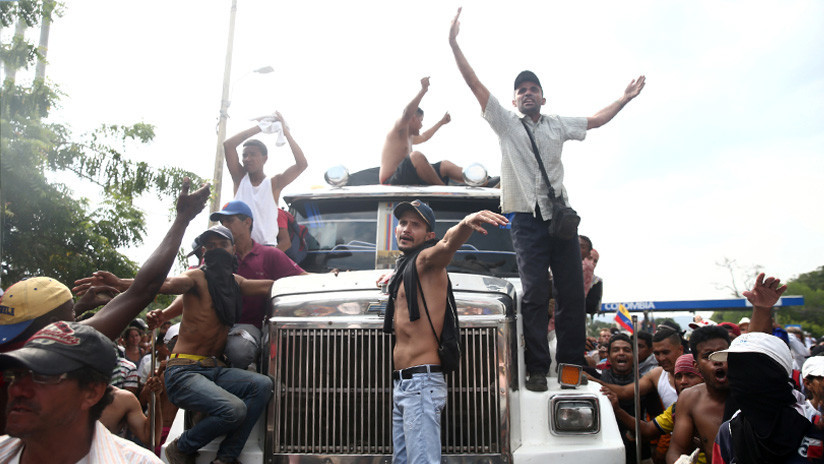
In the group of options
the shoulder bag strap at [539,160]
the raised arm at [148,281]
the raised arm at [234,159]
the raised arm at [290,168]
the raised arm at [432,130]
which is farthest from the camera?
the raised arm at [432,130]

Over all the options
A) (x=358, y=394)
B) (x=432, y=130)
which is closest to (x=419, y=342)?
(x=358, y=394)

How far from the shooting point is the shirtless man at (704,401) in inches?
159

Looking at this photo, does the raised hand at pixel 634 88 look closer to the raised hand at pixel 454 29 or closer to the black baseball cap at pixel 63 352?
the raised hand at pixel 454 29

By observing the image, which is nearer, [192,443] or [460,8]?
[192,443]

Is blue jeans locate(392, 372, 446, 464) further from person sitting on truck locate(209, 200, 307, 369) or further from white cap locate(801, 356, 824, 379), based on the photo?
white cap locate(801, 356, 824, 379)

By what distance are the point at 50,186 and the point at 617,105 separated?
36.4 ft

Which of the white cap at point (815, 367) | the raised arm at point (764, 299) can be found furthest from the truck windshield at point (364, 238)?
the white cap at point (815, 367)

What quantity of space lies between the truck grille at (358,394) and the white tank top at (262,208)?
1601 mm

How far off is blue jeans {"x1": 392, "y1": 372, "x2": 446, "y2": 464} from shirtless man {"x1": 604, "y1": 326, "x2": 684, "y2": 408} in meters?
2.62

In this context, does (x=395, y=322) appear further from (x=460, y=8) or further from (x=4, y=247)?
(x=4, y=247)

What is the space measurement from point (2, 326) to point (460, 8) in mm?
3493

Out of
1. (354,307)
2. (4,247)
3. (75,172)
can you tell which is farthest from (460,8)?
(75,172)

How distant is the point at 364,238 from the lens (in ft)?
18.3

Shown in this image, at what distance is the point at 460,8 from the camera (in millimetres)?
4719
